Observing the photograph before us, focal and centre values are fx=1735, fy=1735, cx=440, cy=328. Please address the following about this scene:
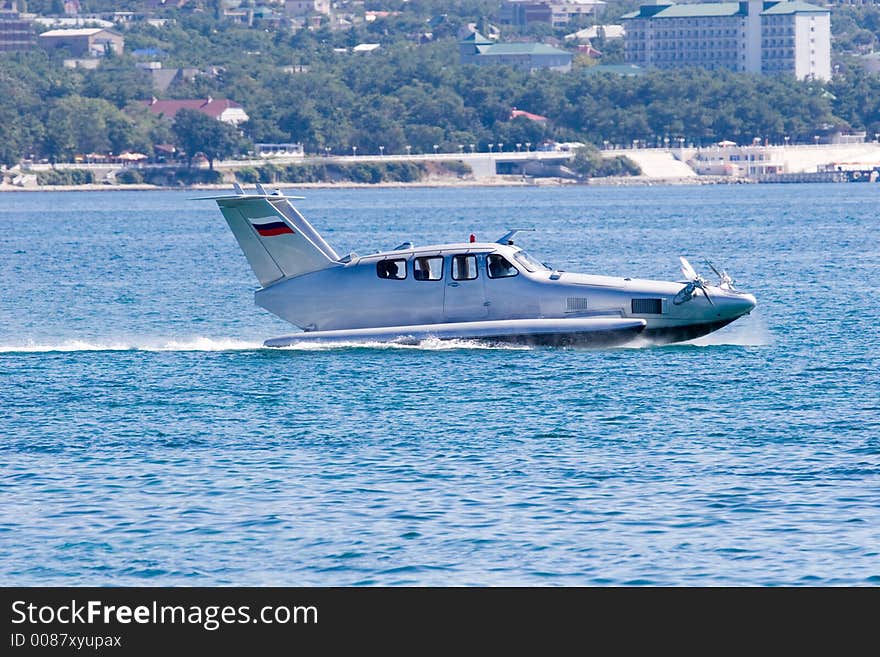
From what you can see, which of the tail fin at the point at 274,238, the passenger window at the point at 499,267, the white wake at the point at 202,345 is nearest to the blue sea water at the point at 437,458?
the white wake at the point at 202,345

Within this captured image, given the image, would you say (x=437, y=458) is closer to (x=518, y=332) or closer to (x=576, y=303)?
(x=518, y=332)

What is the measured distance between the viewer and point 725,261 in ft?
293

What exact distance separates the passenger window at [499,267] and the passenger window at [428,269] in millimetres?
1196

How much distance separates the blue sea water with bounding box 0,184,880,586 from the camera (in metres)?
22.8

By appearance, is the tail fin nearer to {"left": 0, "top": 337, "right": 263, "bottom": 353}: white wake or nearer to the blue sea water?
the blue sea water

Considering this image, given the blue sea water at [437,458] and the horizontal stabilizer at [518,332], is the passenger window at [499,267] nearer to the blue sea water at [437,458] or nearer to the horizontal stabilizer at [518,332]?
the horizontal stabilizer at [518,332]

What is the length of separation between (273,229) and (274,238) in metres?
0.23

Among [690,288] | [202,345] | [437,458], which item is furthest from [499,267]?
[437,458]

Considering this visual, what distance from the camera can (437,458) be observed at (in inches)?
1155

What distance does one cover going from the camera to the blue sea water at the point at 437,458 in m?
22.8
